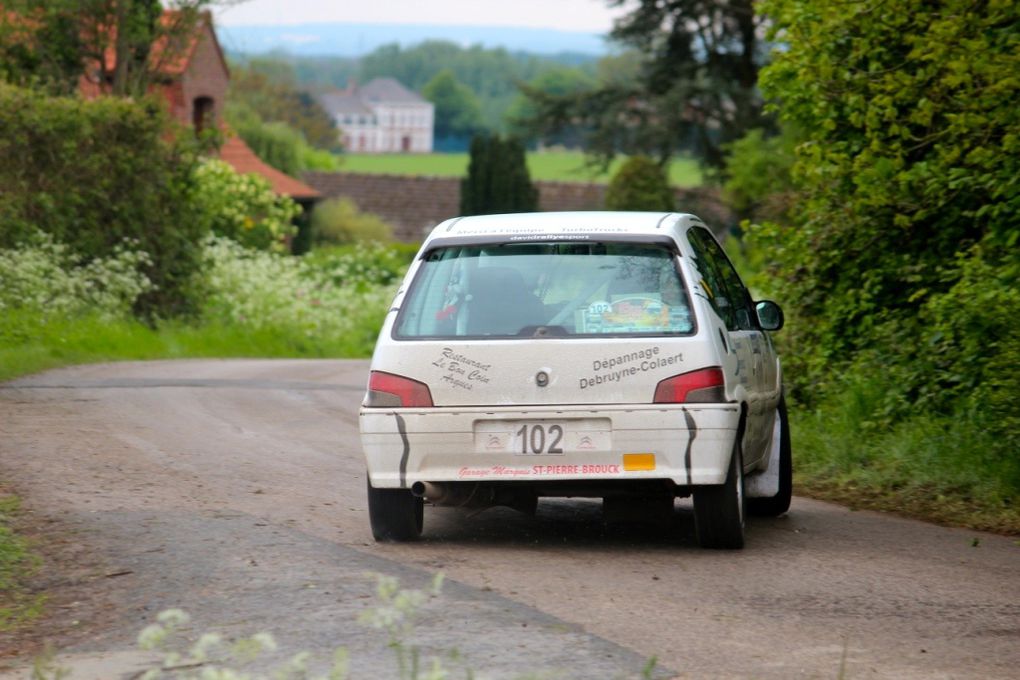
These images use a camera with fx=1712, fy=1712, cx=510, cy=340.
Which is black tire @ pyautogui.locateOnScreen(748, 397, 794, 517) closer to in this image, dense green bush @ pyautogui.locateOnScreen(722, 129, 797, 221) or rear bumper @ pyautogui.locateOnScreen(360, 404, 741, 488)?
rear bumper @ pyautogui.locateOnScreen(360, 404, 741, 488)

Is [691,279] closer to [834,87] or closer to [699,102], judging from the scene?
[834,87]

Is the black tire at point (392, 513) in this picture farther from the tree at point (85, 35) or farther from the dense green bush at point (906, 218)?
the tree at point (85, 35)

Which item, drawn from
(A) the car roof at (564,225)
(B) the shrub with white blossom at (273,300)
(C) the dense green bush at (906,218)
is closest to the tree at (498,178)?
(B) the shrub with white blossom at (273,300)

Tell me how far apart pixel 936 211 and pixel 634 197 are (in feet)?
150

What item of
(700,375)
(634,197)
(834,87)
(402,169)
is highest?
(834,87)

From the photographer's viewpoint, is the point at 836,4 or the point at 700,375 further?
the point at 836,4

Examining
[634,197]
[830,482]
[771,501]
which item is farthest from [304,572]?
[634,197]

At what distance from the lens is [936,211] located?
13000 mm

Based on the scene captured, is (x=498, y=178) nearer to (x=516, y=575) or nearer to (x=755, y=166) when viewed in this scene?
(x=755, y=166)

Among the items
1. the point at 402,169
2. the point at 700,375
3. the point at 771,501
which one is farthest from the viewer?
the point at 402,169

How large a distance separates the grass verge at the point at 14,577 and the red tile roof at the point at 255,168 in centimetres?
4439

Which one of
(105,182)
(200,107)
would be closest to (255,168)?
(200,107)

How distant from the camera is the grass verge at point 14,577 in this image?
684 centimetres

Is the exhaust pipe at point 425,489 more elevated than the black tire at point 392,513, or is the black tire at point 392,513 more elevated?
the exhaust pipe at point 425,489
